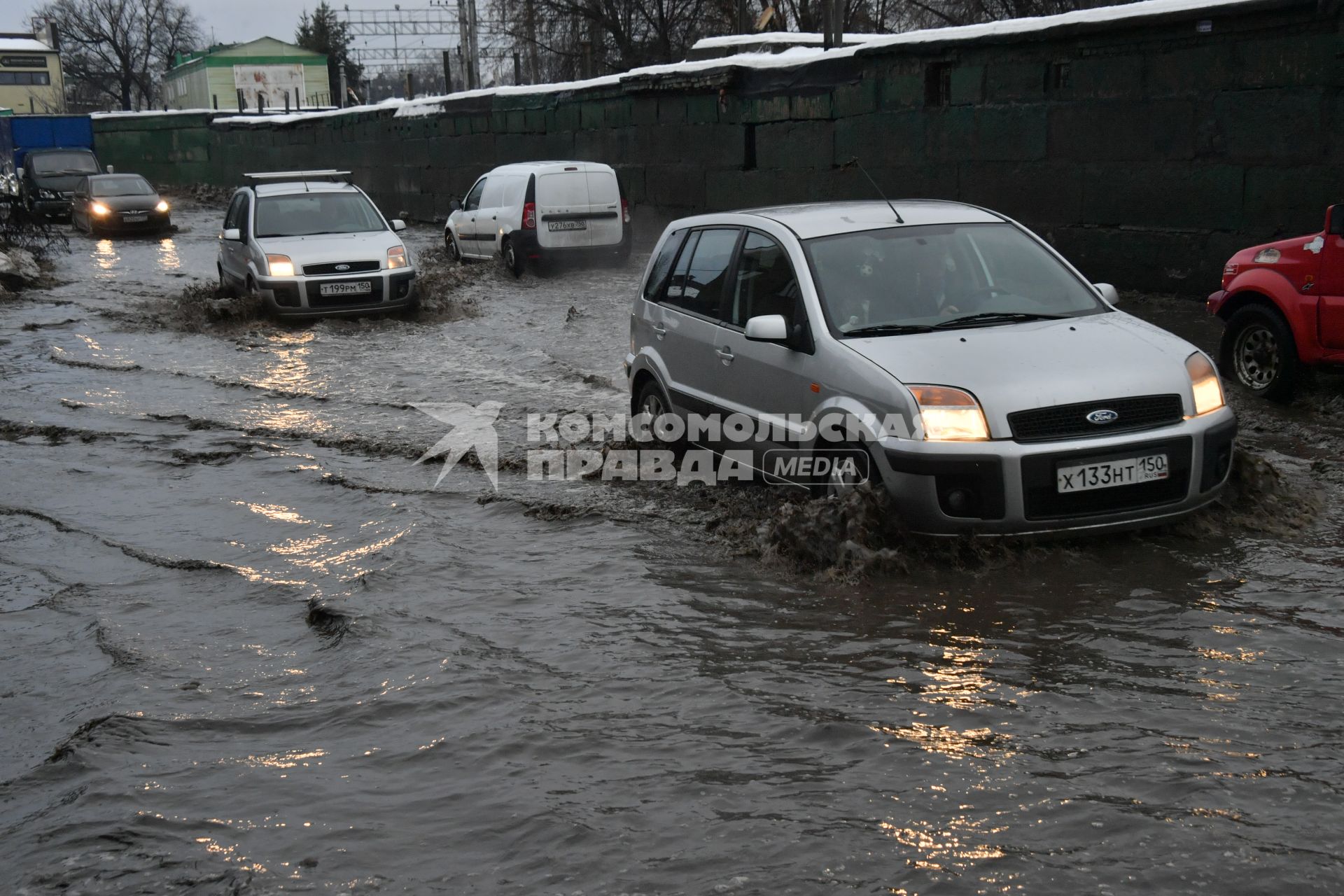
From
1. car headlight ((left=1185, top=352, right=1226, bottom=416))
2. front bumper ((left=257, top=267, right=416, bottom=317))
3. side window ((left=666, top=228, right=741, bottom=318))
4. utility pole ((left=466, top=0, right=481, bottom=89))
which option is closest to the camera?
car headlight ((left=1185, top=352, right=1226, bottom=416))

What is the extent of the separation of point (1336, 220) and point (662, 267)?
4150mm

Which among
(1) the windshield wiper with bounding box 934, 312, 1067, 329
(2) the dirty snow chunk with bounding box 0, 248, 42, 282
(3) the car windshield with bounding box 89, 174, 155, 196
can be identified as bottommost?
(2) the dirty snow chunk with bounding box 0, 248, 42, 282

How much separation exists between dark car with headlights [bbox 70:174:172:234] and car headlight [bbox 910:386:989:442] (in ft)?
95.0

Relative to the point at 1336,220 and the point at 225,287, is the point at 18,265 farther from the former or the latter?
the point at 1336,220

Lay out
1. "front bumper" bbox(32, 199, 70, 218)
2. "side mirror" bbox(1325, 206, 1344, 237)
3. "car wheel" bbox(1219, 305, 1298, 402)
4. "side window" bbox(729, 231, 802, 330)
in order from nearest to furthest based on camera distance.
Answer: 1. "side window" bbox(729, 231, 802, 330)
2. "side mirror" bbox(1325, 206, 1344, 237)
3. "car wheel" bbox(1219, 305, 1298, 402)
4. "front bumper" bbox(32, 199, 70, 218)

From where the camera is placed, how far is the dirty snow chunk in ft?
65.9

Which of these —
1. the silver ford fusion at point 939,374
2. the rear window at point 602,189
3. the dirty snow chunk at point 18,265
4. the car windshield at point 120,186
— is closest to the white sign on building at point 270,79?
the car windshield at point 120,186

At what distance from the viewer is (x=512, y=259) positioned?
1898 cm

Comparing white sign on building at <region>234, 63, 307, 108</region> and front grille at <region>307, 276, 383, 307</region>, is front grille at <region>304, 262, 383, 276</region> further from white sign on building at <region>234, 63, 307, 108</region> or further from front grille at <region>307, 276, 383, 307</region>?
white sign on building at <region>234, 63, 307, 108</region>

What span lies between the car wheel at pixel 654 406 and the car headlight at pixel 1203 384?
2778 mm

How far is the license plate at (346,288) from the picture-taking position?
14.8 metres

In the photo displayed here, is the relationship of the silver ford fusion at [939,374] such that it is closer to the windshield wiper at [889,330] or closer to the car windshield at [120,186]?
the windshield wiper at [889,330]

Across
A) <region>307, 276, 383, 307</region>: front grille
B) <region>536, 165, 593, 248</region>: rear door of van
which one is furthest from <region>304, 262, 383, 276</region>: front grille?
<region>536, 165, 593, 248</region>: rear door of van

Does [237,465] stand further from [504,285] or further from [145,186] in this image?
[145,186]
